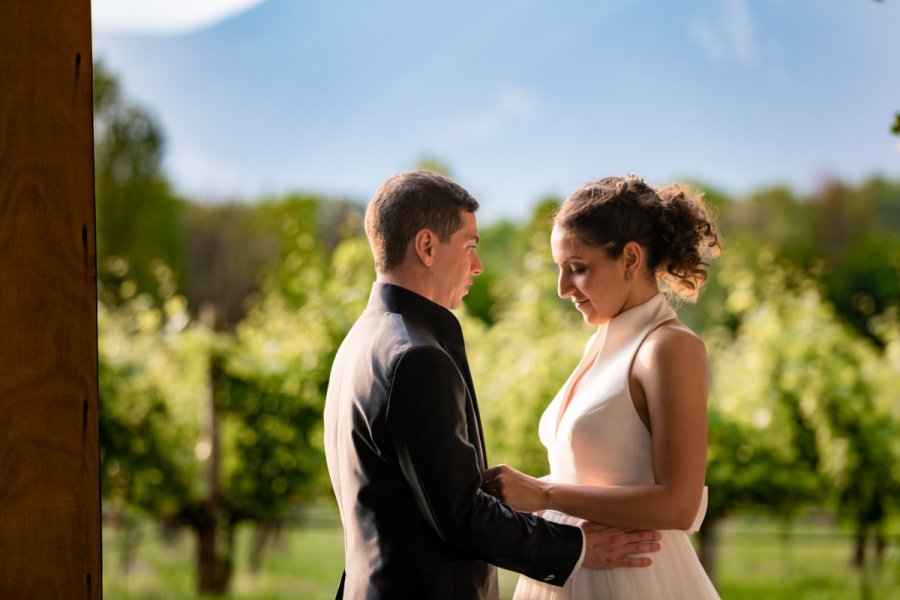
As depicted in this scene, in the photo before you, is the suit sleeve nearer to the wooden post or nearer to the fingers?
the fingers

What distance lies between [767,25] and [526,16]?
11.4 metres

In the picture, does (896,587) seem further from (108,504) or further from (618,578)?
(618,578)

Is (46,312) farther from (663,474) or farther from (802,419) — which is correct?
(802,419)

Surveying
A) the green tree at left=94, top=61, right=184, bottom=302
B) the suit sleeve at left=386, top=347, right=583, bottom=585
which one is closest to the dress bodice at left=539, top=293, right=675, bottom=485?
the suit sleeve at left=386, top=347, right=583, bottom=585

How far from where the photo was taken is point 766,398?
5.25 meters

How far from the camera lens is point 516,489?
1.91 meters

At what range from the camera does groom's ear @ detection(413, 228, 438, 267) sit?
1.85m

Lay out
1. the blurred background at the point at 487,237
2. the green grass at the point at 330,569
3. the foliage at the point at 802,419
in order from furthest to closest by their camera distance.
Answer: the green grass at the point at 330,569, the blurred background at the point at 487,237, the foliage at the point at 802,419

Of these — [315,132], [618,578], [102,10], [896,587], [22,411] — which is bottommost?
[896,587]

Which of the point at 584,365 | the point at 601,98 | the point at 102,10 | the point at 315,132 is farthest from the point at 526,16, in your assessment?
the point at 584,365

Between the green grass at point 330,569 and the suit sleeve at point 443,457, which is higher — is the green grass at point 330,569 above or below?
below

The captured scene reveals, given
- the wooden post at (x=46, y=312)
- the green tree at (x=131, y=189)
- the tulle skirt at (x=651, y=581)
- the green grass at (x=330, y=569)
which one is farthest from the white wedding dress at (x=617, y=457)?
the green tree at (x=131, y=189)

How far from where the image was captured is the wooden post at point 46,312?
1638mm

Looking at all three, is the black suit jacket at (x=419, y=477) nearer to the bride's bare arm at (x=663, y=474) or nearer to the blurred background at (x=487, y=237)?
the bride's bare arm at (x=663, y=474)
